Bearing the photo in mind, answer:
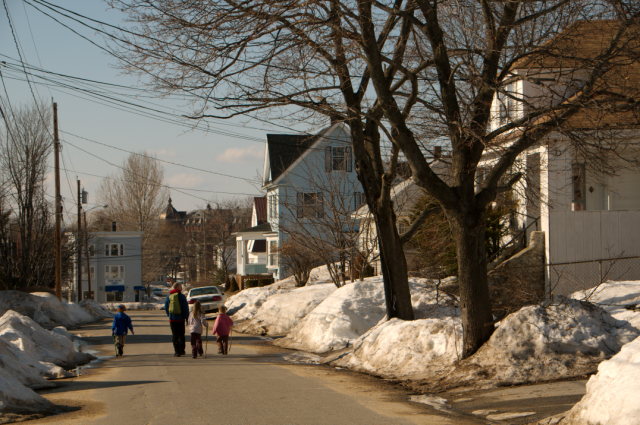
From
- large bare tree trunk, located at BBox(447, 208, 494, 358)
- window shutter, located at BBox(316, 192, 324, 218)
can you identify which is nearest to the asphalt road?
large bare tree trunk, located at BBox(447, 208, 494, 358)

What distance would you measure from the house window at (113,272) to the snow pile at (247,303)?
4059 centimetres

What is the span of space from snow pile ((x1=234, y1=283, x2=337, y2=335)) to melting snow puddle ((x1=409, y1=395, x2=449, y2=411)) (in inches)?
464

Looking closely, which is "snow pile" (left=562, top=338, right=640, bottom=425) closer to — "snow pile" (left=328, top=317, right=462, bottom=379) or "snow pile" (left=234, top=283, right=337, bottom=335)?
"snow pile" (left=328, top=317, right=462, bottom=379)

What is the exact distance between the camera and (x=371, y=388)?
9617 mm

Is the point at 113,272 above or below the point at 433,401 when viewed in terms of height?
below

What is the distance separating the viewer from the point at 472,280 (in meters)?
9.83

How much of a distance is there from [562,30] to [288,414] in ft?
24.3

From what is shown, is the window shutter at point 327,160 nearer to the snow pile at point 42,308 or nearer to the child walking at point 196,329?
the child walking at point 196,329

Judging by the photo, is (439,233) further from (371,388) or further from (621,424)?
(621,424)

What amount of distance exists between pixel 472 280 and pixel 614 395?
417 centimetres

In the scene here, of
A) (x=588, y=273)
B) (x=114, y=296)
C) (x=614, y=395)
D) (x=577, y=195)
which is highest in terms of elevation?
(x=577, y=195)

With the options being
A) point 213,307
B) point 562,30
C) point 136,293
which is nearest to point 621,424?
point 562,30

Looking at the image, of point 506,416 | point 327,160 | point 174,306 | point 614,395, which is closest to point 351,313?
point 174,306

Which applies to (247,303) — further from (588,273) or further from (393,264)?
(393,264)
